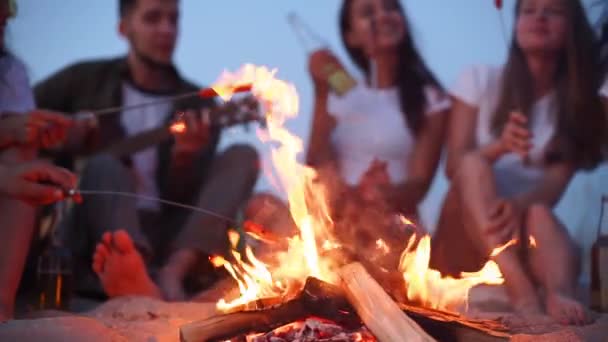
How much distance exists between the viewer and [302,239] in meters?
2.15

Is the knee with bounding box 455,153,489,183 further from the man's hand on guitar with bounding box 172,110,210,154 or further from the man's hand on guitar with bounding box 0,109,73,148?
the man's hand on guitar with bounding box 0,109,73,148

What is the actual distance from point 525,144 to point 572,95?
0.26m

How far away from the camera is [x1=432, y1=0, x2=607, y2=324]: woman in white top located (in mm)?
2688

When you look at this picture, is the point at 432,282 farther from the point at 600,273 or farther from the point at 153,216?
the point at 153,216

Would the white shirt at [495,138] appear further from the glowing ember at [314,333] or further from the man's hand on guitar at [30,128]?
the man's hand on guitar at [30,128]

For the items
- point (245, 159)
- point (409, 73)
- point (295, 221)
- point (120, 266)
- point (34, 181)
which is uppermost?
point (409, 73)

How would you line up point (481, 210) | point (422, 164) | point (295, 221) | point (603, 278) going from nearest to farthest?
point (295, 221), point (603, 278), point (481, 210), point (422, 164)

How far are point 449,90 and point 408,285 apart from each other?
1.38 metres

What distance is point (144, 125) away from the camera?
3.46 metres

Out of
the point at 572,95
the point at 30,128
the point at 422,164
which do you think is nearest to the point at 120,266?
the point at 30,128

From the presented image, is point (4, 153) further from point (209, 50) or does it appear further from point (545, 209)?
point (545, 209)

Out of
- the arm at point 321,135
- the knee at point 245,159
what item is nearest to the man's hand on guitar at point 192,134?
the knee at point 245,159

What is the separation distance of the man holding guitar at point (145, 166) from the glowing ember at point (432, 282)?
94 cm

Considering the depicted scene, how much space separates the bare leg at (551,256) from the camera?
2.56 metres
